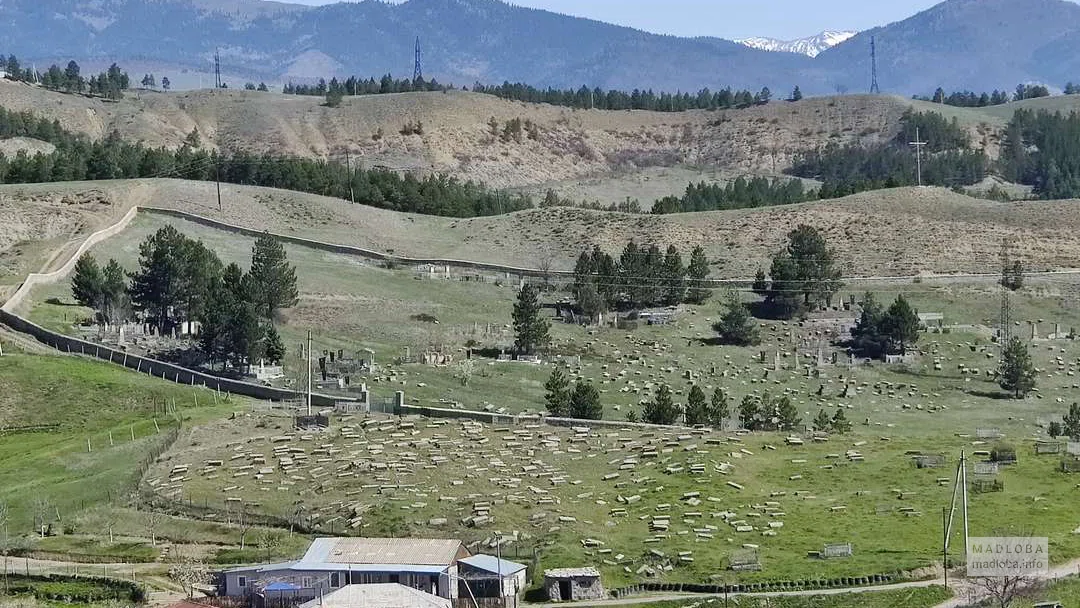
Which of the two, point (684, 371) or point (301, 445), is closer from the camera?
point (301, 445)

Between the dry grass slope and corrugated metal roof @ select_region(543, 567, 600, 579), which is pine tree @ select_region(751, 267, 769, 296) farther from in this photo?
corrugated metal roof @ select_region(543, 567, 600, 579)

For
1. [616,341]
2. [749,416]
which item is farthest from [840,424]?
[616,341]

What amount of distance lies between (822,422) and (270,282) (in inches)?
1481

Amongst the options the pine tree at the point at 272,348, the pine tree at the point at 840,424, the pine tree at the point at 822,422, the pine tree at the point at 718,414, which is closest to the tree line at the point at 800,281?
the pine tree at the point at 822,422

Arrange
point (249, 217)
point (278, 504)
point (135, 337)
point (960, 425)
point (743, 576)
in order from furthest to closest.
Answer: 1. point (249, 217)
2. point (135, 337)
3. point (960, 425)
4. point (278, 504)
5. point (743, 576)

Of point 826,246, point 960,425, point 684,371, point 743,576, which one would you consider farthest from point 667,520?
point 826,246

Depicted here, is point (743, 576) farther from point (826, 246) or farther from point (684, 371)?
point (826, 246)

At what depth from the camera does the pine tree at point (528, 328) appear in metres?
114

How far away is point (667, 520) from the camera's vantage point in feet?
229

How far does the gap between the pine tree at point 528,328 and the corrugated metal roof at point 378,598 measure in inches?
2144

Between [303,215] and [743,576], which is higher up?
[303,215]

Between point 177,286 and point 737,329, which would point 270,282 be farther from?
point 737,329

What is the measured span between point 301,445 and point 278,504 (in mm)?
8839

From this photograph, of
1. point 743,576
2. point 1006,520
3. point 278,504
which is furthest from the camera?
point 278,504
